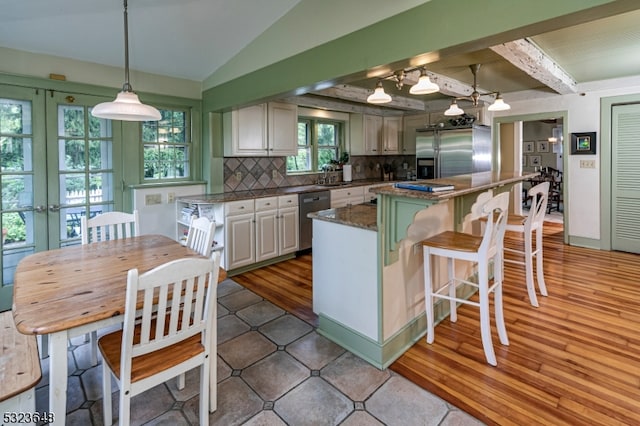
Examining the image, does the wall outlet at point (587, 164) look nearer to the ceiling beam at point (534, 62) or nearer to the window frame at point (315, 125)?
the ceiling beam at point (534, 62)

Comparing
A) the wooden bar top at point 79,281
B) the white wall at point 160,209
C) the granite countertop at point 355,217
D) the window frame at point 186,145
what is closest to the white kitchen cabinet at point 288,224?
the white wall at point 160,209

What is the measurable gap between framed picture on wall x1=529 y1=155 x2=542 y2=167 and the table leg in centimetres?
1155

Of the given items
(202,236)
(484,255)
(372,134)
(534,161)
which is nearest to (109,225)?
(202,236)

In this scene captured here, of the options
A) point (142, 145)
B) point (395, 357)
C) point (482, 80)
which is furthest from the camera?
point (482, 80)

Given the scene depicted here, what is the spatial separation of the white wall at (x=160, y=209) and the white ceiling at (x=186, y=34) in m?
1.32

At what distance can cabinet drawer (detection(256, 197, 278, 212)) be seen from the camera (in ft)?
13.3

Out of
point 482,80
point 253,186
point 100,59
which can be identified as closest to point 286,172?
point 253,186

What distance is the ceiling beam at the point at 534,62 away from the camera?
2826 millimetres

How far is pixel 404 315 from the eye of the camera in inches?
95.9

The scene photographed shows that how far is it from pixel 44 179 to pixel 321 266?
2.77 metres

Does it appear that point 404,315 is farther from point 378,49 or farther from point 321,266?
point 378,49

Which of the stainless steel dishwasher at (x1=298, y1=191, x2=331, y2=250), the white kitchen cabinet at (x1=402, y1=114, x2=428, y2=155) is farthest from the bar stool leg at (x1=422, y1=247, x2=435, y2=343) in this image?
the white kitchen cabinet at (x1=402, y1=114, x2=428, y2=155)

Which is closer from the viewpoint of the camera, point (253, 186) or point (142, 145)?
point (142, 145)

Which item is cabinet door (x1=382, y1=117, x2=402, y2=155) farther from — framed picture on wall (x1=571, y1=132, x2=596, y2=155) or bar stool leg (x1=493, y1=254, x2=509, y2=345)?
bar stool leg (x1=493, y1=254, x2=509, y2=345)
